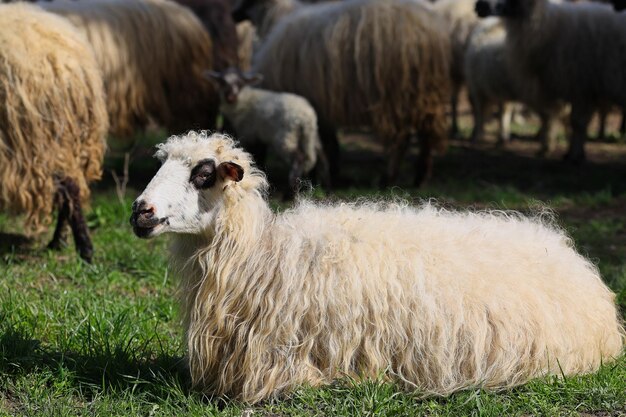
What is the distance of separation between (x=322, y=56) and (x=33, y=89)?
3.78 metres

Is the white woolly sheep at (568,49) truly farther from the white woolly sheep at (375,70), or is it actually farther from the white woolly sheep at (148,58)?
the white woolly sheep at (148,58)

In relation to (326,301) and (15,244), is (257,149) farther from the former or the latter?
(326,301)

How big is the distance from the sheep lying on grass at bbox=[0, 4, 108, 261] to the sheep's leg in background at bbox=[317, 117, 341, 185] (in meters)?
3.45

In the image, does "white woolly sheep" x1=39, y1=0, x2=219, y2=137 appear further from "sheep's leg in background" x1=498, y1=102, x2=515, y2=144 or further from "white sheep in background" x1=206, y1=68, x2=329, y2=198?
"sheep's leg in background" x1=498, y1=102, x2=515, y2=144

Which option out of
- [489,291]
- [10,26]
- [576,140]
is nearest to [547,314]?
[489,291]

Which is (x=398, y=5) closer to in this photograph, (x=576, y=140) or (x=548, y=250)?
(x=576, y=140)

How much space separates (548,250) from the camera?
404cm

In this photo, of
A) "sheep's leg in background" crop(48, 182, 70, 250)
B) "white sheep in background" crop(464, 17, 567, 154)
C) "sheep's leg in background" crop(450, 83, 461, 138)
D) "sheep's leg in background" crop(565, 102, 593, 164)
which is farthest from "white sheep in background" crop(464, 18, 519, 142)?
"sheep's leg in background" crop(48, 182, 70, 250)

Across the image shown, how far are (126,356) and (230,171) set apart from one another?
3.16 ft

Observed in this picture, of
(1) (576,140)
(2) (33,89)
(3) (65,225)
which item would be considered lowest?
(1) (576,140)

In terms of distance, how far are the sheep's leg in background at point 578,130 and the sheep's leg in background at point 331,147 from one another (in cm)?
276

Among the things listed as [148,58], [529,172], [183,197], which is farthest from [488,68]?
[183,197]

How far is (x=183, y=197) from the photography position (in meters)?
3.54

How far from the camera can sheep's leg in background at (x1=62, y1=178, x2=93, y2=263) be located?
5824 mm
